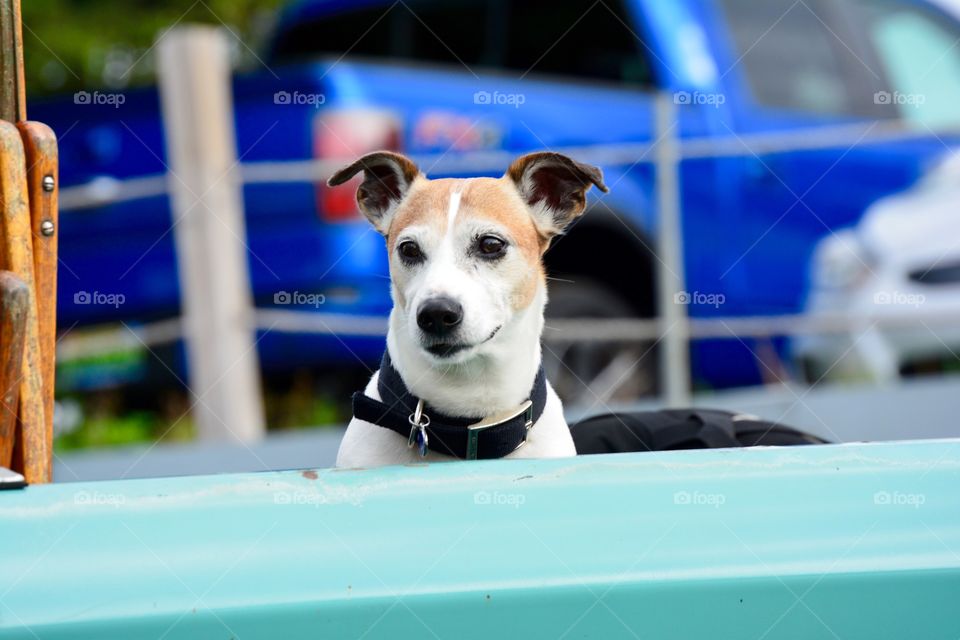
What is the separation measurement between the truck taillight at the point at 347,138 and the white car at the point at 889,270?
2.24 metres

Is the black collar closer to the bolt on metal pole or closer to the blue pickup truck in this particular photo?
the blue pickup truck

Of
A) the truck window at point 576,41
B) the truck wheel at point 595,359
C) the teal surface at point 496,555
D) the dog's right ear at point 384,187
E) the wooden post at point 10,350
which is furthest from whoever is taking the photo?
the truck window at point 576,41

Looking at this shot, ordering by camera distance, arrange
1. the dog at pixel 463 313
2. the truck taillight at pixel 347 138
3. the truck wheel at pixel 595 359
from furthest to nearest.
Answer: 1. the truck wheel at pixel 595 359
2. the truck taillight at pixel 347 138
3. the dog at pixel 463 313

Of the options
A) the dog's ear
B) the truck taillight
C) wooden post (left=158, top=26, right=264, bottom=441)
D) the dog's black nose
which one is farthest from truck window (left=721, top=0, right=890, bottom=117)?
the dog's black nose

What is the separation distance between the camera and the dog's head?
2.38 m

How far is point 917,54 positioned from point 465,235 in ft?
14.4

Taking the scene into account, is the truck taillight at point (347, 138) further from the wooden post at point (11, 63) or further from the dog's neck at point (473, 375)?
the wooden post at point (11, 63)

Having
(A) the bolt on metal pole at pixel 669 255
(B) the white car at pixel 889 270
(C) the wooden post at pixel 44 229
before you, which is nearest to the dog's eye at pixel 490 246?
(C) the wooden post at pixel 44 229

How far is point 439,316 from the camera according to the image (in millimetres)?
2330

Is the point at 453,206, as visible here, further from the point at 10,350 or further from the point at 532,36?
the point at 532,36

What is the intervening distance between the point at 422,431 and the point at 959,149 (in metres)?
4.63

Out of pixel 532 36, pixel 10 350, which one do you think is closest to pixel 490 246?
pixel 10 350

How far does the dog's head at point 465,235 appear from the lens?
238cm

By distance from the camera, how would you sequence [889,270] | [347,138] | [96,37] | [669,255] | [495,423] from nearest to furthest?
[495,423] → [347,138] → [669,255] → [889,270] → [96,37]
